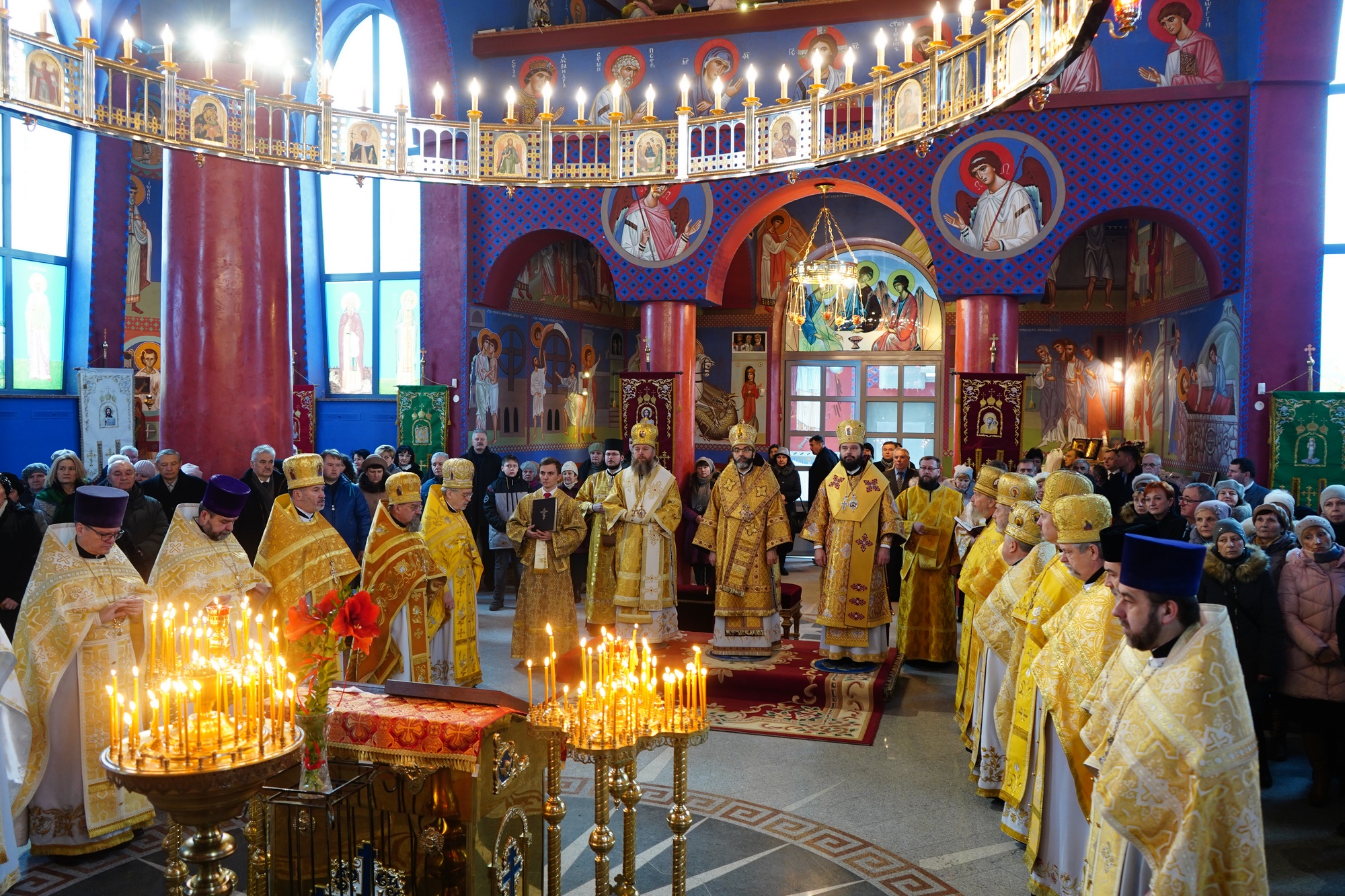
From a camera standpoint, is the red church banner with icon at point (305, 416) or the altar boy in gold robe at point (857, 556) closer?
the altar boy in gold robe at point (857, 556)

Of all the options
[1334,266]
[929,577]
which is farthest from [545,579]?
[1334,266]

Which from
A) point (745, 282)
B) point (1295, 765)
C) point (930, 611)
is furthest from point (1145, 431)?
point (1295, 765)

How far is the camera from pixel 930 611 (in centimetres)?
816

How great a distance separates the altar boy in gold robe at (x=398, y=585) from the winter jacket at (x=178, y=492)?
2.38m

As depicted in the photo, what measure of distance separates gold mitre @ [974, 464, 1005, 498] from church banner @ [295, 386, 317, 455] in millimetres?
10390

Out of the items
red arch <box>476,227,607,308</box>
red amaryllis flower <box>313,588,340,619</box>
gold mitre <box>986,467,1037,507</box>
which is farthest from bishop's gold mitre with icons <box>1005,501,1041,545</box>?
red arch <box>476,227,607,308</box>

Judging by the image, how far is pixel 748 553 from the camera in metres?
7.84

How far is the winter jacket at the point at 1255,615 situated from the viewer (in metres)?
5.41

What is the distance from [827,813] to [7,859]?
366cm

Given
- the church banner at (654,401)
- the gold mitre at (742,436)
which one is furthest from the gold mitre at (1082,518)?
the church banner at (654,401)

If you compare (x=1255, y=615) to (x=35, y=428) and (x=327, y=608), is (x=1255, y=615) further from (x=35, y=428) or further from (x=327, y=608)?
(x=35, y=428)

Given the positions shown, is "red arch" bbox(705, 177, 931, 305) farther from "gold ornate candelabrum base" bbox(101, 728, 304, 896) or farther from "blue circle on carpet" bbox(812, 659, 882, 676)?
"gold ornate candelabrum base" bbox(101, 728, 304, 896)

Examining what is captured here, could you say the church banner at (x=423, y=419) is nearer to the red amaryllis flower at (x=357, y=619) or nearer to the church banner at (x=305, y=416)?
the church banner at (x=305, y=416)

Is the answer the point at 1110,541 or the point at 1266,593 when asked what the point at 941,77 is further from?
the point at 1266,593
